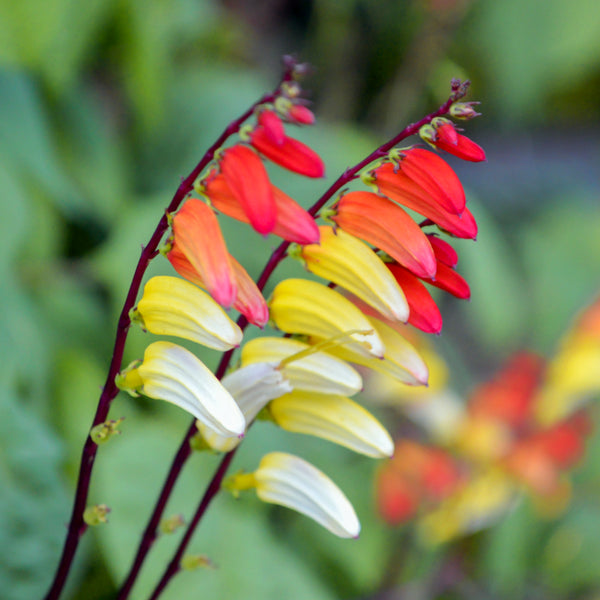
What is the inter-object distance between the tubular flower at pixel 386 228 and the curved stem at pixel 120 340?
0.06 metres

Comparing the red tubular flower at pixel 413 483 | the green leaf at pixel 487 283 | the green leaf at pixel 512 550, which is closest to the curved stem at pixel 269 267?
the red tubular flower at pixel 413 483

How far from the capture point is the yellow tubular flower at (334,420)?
35 cm

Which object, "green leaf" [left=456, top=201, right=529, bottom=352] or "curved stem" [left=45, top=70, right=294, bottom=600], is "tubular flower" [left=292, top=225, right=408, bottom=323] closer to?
"curved stem" [left=45, top=70, right=294, bottom=600]

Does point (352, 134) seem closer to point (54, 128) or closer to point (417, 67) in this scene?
point (417, 67)

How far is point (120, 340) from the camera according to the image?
0.30m

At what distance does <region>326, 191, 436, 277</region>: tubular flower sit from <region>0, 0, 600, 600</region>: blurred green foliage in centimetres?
31

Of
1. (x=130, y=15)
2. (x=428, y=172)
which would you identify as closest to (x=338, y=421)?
(x=428, y=172)

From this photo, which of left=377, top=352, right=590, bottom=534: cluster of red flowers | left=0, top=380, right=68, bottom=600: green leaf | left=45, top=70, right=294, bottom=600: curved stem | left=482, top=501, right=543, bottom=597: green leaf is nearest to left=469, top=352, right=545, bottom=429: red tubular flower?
left=377, top=352, right=590, bottom=534: cluster of red flowers

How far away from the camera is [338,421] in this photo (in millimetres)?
350

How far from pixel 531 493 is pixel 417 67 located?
0.95 metres

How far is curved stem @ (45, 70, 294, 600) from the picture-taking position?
0.93 feet

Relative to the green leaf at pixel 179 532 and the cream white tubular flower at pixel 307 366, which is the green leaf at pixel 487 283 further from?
the cream white tubular flower at pixel 307 366

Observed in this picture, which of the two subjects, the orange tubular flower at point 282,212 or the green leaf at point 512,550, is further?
the green leaf at point 512,550

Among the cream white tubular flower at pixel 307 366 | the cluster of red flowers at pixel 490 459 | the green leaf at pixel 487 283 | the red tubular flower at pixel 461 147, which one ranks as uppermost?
the green leaf at pixel 487 283
